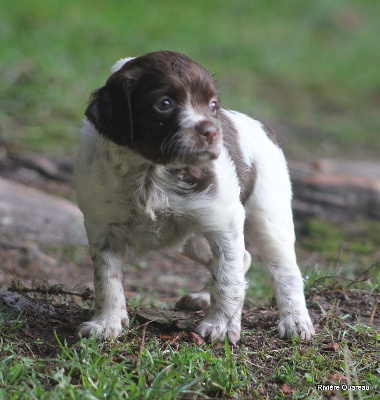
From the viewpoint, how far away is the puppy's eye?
3830 mm

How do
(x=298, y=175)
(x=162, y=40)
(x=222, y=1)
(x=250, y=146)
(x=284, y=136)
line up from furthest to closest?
(x=222, y=1)
(x=162, y=40)
(x=284, y=136)
(x=298, y=175)
(x=250, y=146)

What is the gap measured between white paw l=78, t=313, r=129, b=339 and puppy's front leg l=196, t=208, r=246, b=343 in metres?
0.45

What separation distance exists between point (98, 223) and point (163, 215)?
40cm

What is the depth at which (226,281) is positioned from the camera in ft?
13.8

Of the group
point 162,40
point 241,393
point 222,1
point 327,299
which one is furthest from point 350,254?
point 222,1

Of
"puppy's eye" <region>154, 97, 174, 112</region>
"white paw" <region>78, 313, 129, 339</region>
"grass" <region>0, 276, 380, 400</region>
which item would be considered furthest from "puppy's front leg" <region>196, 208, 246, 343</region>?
"puppy's eye" <region>154, 97, 174, 112</region>

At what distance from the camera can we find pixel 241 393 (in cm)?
354

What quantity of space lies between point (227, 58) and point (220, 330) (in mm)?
11195

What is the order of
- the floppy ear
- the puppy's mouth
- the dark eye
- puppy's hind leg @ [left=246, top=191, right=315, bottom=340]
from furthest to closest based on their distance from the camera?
1. puppy's hind leg @ [left=246, top=191, right=315, bottom=340]
2. the dark eye
3. the floppy ear
4. the puppy's mouth

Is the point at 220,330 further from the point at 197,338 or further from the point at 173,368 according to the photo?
the point at 173,368

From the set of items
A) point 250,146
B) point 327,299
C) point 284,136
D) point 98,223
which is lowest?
point 284,136

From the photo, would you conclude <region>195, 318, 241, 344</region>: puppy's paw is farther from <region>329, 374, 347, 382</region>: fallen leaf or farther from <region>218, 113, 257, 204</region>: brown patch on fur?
<region>218, 113, 257, 204</region>: brown patch on fur

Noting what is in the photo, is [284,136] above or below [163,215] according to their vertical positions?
below

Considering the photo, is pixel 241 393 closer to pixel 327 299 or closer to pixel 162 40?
pixel 327 299
